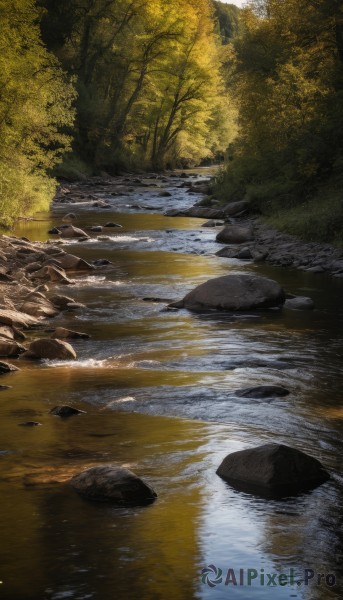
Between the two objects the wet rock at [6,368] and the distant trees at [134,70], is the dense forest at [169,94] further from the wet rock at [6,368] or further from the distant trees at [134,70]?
the wet rock at [6,368]

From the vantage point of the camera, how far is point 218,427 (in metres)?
8.41

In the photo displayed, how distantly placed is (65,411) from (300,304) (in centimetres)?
730

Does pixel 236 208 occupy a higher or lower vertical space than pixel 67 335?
higher

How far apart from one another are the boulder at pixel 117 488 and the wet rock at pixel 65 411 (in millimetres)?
2067

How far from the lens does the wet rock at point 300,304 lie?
15.2 metres

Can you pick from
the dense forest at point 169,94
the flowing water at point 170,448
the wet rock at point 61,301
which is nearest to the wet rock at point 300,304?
the flowing water at point 170,448

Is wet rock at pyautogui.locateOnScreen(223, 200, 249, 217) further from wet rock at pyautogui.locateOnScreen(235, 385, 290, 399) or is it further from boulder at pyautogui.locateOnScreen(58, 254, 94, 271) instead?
wet rock at pyautogui.locateOnScreen(235, 385, 290, 399)

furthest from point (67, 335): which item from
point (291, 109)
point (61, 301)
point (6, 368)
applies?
point (291, 109)

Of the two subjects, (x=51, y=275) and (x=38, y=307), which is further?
(x=51, y=275)

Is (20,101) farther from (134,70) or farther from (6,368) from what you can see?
(134,70)

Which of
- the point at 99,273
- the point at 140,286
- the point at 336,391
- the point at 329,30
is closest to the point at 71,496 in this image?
the point at 336,391

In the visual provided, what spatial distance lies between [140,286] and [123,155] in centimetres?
3760

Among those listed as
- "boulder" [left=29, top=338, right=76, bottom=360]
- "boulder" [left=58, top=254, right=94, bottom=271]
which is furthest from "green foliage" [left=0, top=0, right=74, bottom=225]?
"boulder" [left=29, top=338, right=76, bottom=360]

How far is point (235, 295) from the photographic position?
1504 centimetres
